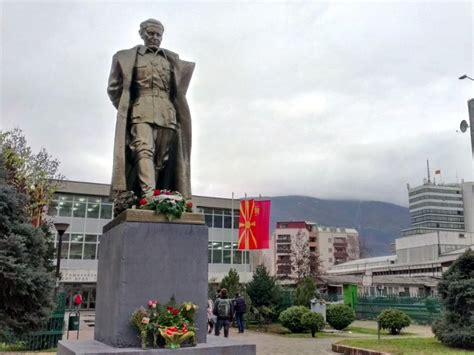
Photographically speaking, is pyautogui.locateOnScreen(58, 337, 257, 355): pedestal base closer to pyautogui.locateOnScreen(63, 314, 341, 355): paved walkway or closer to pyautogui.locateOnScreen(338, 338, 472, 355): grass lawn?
pyautogui.locateOnScreen(338, 338, 472, 355): grass lawn

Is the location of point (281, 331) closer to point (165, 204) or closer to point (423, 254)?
point (165, 204)

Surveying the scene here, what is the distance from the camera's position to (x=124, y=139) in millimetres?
6531

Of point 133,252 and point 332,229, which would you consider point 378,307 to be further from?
point 332,229

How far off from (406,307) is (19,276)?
24.0 m

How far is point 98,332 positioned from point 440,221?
14053 centimetres

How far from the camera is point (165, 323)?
530cm

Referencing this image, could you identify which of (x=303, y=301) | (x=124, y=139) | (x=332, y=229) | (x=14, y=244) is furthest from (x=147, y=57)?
(x=332, y=229)

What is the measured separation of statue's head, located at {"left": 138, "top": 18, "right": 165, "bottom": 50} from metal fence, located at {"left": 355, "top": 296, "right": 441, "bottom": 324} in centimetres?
2335

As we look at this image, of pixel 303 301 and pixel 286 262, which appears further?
pixel 286 262

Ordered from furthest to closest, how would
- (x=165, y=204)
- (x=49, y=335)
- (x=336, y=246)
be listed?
(x=336, y=246), (x=49, y=335), (x=165, y=204)

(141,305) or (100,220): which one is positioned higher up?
(100,220)

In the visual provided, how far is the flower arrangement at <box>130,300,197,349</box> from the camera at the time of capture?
205 inches

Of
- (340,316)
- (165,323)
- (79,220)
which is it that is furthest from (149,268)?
(79,220)

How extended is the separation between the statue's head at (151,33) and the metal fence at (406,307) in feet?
76.6
